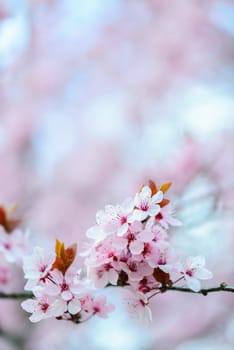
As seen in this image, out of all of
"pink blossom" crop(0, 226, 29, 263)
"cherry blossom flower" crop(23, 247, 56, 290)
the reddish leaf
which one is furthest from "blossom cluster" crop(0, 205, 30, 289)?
the reddish leaf

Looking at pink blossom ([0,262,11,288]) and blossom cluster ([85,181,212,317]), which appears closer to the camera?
blossom cluster ([85,181,212,317])

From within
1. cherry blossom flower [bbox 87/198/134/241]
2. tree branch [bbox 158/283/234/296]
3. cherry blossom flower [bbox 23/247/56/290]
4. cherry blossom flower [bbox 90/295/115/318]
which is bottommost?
tree branch [bbox 158/283/234/296]

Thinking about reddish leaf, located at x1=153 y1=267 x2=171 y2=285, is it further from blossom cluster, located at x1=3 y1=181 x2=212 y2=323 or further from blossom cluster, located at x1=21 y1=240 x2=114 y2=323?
blossom cluster, located at x1=21 y1=240 x2=114 y2=323

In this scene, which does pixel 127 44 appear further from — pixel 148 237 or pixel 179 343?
pixel 148 237

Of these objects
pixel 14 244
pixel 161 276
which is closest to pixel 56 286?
pixel 161 276

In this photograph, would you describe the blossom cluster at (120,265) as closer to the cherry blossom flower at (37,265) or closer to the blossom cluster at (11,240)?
the cherry blossom flower at (37,265)

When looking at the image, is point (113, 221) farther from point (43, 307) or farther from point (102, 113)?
point (102, 113)
